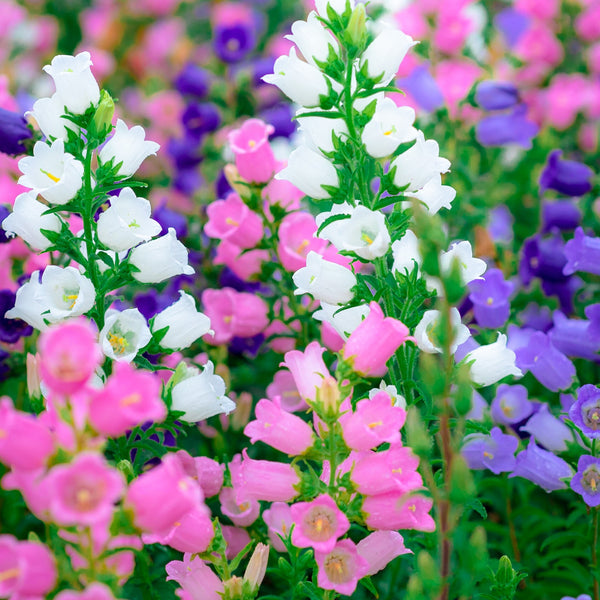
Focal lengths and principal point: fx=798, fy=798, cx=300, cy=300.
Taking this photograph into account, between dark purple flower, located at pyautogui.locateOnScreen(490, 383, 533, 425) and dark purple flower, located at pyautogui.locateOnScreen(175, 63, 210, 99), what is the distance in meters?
1.67

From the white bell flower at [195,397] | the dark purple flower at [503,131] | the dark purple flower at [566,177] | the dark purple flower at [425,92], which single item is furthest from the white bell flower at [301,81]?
the dark purple flower at [503,131]

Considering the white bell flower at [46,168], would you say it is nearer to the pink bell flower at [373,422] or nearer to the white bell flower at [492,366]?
the pink bell flower at [373,422]

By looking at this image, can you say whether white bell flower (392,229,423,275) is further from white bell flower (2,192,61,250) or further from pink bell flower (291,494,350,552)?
white bell flower (2,192,61,250)

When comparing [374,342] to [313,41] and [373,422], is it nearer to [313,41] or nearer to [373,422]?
[373,422]

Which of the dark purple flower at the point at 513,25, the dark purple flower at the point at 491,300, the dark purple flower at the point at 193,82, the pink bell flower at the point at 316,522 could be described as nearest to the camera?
the pink bell flower at the point at 316,522

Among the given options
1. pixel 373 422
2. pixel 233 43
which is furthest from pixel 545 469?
pixel 233 43

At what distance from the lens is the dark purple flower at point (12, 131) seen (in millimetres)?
1807

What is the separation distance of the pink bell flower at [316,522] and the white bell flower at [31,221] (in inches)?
25.7

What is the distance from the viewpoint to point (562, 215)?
7.22 ft

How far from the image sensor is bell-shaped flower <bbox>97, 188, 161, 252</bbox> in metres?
1.36

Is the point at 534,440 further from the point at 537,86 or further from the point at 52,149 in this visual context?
the point at 537,86

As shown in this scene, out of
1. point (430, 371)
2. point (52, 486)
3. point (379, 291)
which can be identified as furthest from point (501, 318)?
point (52, 486)

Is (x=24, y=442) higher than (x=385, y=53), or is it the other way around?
(x=385, y=53)

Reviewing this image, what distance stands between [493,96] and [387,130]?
1.30m
